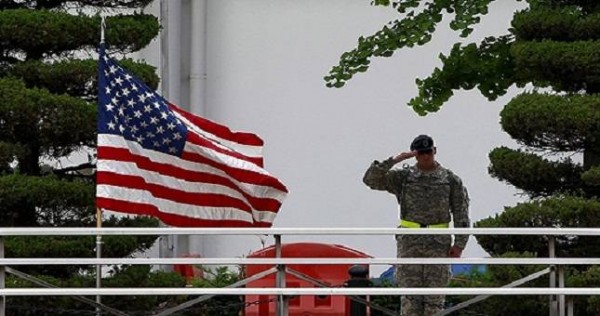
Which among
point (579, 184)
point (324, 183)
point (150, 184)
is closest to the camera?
point (150, 184)

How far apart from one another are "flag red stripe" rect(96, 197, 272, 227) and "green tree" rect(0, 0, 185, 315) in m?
0.88

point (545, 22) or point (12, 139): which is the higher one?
point (545, 22)

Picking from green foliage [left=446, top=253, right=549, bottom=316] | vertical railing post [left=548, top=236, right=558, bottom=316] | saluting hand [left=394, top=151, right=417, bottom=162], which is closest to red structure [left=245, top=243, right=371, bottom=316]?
green foliage [left=446, top=253, right=549, bottom=316]

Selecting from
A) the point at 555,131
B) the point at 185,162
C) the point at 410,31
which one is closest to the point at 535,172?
the point at 555,131

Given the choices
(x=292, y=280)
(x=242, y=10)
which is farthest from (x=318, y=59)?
(x=292, y=280)

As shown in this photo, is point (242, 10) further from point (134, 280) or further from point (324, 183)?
point (134, 280)

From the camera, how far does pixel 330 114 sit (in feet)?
65.9

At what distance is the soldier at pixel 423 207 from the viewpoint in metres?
12.8

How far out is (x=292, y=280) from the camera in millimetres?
13883

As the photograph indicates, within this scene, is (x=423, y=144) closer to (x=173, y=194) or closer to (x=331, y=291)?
(x=173, y=194)

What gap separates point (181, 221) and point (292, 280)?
5.39ft

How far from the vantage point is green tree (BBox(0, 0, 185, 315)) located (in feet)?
43.2

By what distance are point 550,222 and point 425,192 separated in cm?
90

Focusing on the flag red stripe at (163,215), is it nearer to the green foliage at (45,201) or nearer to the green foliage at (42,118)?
the green foliage at (45,201)
